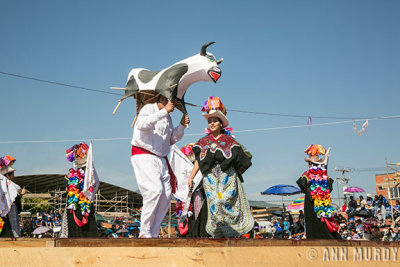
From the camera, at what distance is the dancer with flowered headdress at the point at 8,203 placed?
8328 mm

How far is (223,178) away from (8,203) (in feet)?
15.6

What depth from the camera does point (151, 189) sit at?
4.79 m

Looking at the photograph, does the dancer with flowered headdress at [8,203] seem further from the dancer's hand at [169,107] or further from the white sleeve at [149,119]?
the dancer's hand at [169,107]

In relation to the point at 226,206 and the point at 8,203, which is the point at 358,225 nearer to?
the point at 226,206

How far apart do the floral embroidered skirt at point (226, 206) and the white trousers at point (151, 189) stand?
2.80 feet

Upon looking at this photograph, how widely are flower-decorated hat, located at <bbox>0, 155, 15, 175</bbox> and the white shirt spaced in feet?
15.5

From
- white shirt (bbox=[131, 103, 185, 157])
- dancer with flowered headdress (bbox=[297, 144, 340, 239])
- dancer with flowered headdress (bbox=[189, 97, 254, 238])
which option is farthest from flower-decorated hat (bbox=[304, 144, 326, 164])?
white shirt (bbox=[131, 103, 185, 157])

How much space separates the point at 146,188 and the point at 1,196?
4699 mm

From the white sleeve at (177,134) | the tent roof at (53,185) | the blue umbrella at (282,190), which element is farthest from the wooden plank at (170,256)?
the tent roof at (53,185)

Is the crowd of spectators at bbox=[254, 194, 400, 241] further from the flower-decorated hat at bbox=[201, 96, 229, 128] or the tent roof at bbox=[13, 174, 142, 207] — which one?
the tent roof at bbox=[13, 174, 142, 207]

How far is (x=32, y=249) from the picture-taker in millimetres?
2662

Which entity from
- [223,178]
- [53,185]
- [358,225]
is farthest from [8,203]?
[53,185]

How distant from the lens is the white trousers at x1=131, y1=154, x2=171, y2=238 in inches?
190

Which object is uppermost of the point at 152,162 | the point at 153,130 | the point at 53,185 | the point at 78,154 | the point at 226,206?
the point at 53,185
